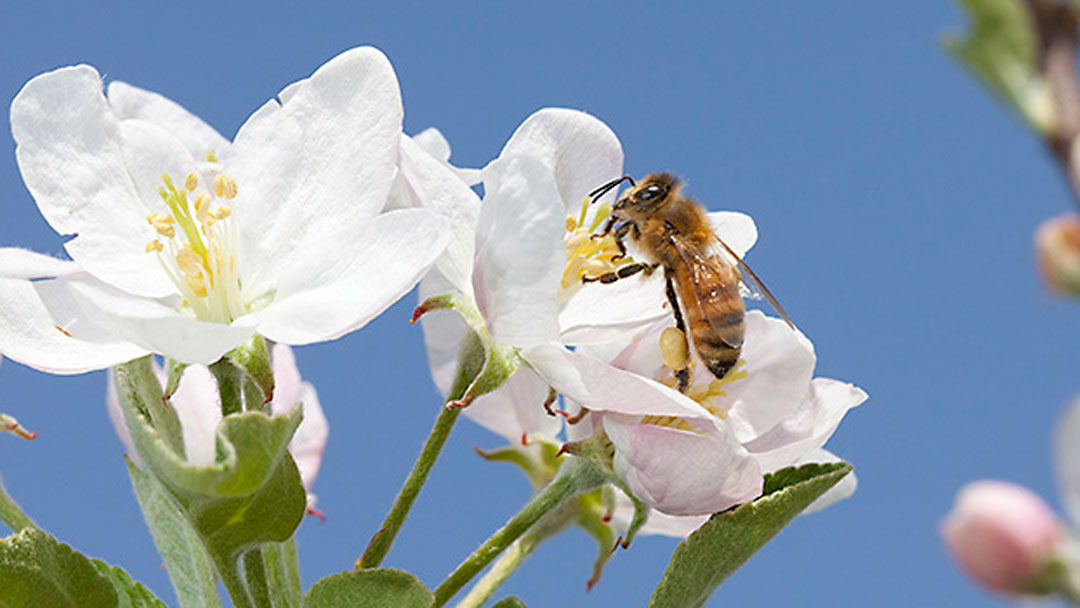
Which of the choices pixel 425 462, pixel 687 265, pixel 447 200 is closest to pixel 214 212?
pixel 447 200

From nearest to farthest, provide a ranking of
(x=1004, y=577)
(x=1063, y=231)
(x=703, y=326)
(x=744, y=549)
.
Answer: (x=1063, y=231), (x=1004, y=577), (x=744, y=549), (x=703, y=326)

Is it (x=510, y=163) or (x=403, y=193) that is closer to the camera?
(x=510, y=163)

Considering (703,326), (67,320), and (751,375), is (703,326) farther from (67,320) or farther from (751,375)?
(67,320)

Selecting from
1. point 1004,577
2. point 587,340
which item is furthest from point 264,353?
point 1004,577

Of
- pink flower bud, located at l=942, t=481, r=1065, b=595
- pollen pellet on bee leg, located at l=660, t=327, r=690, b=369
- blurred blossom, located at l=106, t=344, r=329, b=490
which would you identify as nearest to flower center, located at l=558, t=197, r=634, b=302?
pollen pellet on bee leg, located at l=660, t=327, r=690, b=369

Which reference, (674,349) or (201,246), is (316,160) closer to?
(201,246)

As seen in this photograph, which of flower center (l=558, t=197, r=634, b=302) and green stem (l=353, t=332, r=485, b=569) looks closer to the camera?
green stem (l=353, t=332, r=485, b=569)

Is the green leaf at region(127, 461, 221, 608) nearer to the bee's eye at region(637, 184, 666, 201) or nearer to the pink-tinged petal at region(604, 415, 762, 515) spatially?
the pink-tinged petal at region(604, 415, 762, 515)
